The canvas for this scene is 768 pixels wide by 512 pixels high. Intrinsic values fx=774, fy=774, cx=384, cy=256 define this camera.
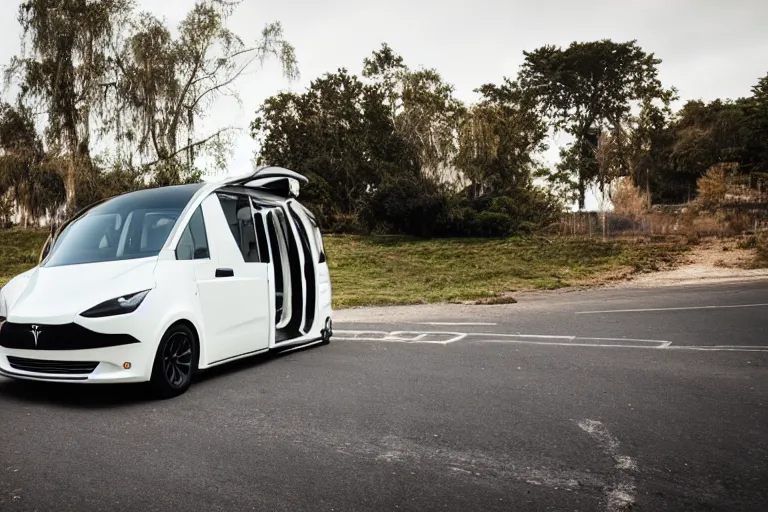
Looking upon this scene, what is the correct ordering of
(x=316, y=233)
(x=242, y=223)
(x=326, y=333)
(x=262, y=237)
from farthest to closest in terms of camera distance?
Answer: (x=316, y=233), (x=326, y=333), (x=262, y=237), (x=242, y=223)

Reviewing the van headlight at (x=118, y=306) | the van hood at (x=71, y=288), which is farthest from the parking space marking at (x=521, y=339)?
the van headlight at (x=118, y=306)

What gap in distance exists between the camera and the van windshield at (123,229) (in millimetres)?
7309

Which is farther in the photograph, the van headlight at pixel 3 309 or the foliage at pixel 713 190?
the foliage at pixel 713 190

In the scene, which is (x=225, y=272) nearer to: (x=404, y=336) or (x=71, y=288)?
(x=71, y=288)

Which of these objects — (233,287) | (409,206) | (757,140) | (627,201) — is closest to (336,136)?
(409,206)

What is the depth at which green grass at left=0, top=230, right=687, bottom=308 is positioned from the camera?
2216 centimetres

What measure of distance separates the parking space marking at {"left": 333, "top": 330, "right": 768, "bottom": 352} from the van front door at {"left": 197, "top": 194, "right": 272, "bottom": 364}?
10.7 feet

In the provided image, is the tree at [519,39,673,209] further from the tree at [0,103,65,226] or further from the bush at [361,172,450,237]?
the tree at [0,103,65,226]

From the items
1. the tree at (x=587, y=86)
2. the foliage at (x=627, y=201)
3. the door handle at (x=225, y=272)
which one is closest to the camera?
the door handle at (x=225, y=272)

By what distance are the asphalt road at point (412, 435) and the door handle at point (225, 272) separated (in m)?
1.10

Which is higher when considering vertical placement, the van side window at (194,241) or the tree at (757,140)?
the tree at (757,140)

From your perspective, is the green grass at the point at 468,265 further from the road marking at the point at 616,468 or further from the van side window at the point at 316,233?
the road marking at the point at 616,468

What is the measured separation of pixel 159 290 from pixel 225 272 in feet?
3.66

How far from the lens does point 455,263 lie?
2858 cm
